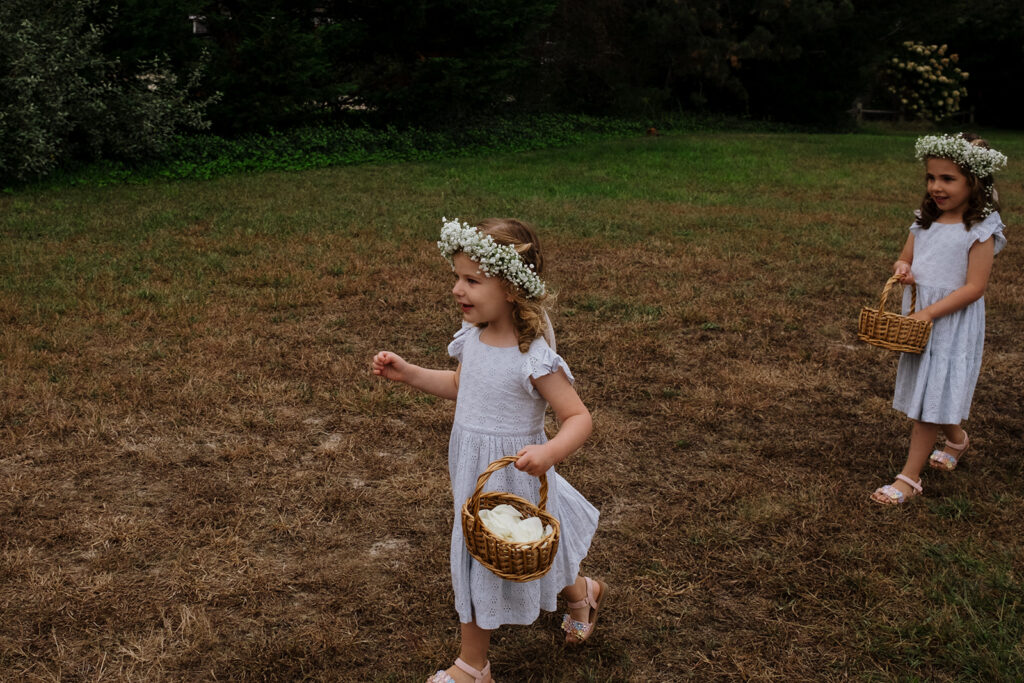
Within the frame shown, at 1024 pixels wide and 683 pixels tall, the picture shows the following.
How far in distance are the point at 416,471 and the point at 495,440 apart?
1587mm

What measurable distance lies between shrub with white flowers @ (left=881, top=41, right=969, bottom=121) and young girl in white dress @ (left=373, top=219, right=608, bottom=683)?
2627 cm

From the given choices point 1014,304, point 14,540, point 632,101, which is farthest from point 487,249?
point 632,101

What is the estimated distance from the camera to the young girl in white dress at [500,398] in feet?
8.12

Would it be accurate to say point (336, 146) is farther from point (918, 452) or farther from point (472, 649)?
point (472, 649)

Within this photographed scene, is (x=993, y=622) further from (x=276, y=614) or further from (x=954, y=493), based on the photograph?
(x=276, y=614)

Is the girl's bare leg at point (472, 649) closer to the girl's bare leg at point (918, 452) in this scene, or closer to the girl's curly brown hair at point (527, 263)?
the girl's curly brown hair at point (527, 263)

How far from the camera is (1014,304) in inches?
273

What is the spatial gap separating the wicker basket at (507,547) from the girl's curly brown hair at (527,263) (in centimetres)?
38

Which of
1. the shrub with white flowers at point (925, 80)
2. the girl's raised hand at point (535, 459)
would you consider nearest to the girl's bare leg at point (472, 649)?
the girl's raised hand at point (535, 459)

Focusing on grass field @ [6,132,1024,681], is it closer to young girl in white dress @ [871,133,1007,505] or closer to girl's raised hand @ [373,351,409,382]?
young girl in white dress @ [871,133,1007,505]

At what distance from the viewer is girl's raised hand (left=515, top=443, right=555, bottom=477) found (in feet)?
7.62

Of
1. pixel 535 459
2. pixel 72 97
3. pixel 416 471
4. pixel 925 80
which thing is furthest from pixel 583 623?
pixel 925 80

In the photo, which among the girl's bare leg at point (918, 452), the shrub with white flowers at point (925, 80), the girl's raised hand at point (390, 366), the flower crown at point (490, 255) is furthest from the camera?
the shrub with white flowers at point (925, 80)

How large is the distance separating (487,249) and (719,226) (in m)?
7.82
